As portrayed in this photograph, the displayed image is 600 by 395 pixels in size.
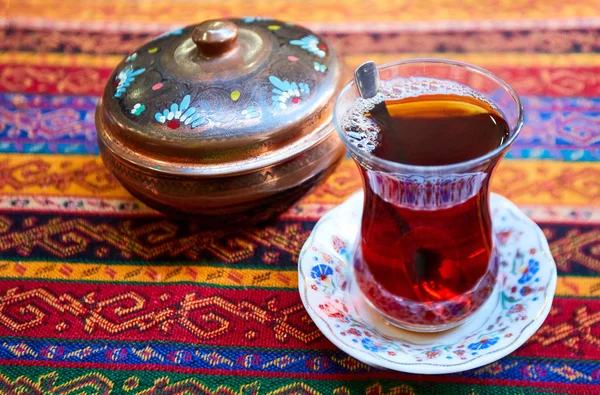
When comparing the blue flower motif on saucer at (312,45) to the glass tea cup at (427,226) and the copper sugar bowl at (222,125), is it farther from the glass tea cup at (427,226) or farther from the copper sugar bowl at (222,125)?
the glass tea cup at (427,226)

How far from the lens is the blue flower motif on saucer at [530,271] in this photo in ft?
2.38

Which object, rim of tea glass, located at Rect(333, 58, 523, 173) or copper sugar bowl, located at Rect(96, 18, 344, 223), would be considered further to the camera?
copper sugar bowl, located at Rect(96, 18, 344, 223)

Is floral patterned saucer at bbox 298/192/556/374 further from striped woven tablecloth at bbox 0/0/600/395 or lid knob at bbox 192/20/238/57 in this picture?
lid knob at bbox 192/20/238/57

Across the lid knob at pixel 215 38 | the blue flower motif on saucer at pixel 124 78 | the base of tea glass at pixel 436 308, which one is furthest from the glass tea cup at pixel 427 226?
the blue flower motif on saucer at pixel 124 78

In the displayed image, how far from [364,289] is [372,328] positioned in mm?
51

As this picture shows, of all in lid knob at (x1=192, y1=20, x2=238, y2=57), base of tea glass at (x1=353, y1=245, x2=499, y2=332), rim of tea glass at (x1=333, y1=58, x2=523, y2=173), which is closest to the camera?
rim of tea glass at (x1=333, y1=58, x2=523, y2=173)

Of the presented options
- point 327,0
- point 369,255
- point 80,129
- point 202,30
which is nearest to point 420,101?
point 369,255

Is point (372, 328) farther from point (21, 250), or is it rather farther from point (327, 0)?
point (327, 0)

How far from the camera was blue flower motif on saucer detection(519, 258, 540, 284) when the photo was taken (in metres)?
0.72

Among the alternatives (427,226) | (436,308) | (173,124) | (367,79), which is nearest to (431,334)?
(436,308)

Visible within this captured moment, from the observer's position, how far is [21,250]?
2.95 feet

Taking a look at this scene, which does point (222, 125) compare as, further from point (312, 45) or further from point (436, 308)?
point (436, 308)

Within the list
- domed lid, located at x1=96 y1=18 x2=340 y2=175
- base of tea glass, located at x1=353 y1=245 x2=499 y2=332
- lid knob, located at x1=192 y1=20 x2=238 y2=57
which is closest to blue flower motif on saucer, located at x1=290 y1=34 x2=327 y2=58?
domed lid, located at x1=96 y1=18 x2=340 y2=175

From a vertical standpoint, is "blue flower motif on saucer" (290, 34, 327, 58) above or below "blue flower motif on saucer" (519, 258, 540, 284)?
above
